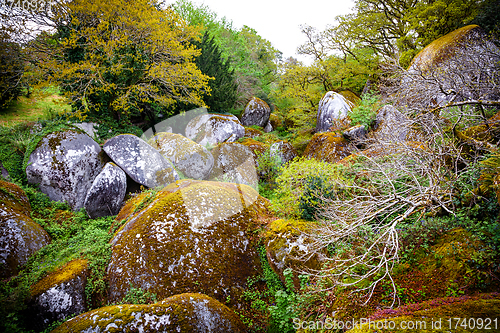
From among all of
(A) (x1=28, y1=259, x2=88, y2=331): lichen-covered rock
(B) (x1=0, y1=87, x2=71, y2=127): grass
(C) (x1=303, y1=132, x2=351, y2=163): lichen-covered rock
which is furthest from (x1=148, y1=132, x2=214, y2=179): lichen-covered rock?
(A) (x1=28, y1=259, x2=88, y2=331): lichen-covered rock

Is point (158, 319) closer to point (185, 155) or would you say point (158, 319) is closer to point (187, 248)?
point (187, 248)

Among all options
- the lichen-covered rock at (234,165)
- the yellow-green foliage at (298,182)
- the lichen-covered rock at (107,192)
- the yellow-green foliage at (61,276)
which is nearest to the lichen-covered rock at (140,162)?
the lichen-covered rock at (107,192)

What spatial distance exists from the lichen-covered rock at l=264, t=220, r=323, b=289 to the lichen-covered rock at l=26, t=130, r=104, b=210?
624cm

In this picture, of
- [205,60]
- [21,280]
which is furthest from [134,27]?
[21,280]

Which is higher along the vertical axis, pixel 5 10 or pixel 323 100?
pixel 5 10

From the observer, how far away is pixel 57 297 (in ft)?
10.5

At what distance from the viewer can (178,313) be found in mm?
2662

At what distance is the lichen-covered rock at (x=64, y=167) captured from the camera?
633 centimetres

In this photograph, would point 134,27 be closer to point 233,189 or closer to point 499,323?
point 233,189

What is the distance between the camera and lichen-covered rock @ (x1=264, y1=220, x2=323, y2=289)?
3.38 meters

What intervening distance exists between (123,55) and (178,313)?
951cm

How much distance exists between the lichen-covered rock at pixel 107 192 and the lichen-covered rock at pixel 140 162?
0.32 meters

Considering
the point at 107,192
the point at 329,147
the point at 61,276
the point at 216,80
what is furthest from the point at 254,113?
the point at 61,276

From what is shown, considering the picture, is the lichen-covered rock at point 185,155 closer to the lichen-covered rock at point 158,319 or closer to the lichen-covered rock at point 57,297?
the lichen-covered rock at point 57,297
